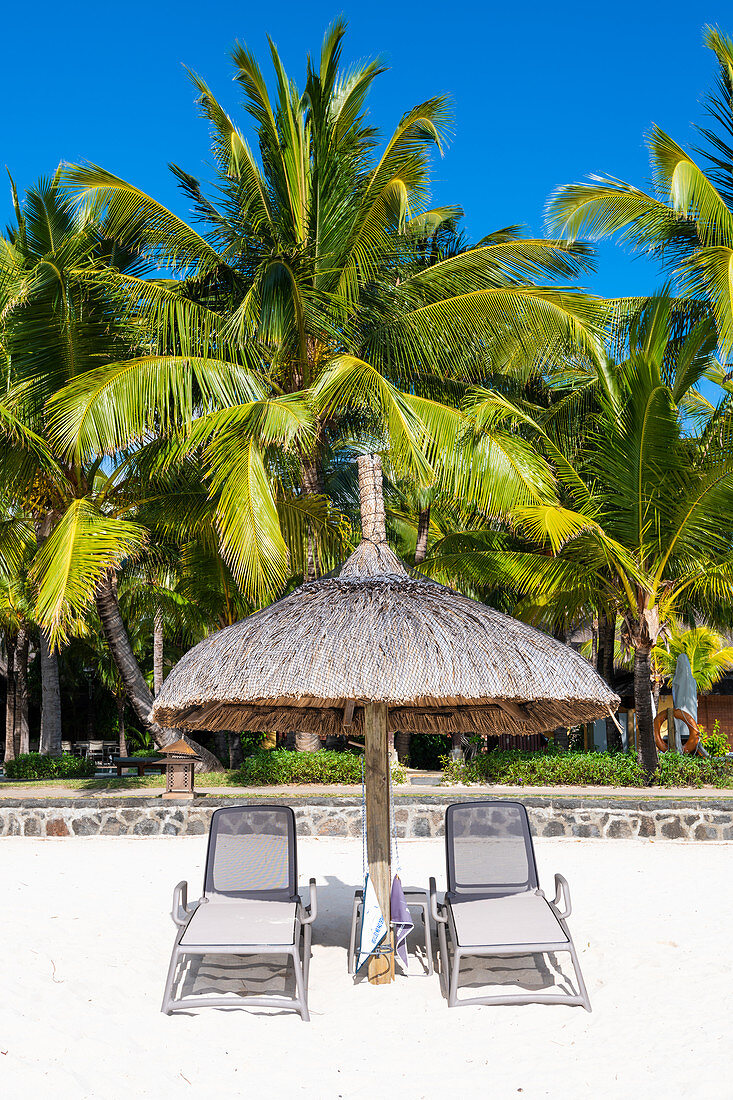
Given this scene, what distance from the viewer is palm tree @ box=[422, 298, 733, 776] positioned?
10.6 meters

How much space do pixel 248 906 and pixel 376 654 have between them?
1822 millimetres

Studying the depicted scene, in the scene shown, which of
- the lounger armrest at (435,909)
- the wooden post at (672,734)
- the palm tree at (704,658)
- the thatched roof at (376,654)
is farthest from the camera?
the palm tree at (704,658)

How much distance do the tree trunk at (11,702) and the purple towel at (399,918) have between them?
19755 millimetres

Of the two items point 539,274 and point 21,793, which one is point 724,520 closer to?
point 539,274

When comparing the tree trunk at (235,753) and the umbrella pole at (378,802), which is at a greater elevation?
the umbrella pole at (378,802)

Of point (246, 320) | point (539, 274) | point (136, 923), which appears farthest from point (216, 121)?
point (136, 923)

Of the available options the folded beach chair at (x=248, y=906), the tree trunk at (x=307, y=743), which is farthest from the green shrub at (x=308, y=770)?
the folded beach chair at (x=248, y=906)

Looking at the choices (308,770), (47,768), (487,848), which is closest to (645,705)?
(308,770)

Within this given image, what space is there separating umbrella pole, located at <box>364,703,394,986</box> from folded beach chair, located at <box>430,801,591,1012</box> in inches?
14.8

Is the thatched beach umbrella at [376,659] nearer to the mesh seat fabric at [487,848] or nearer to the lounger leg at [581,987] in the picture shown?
the mesh seat fabric at [487,848]

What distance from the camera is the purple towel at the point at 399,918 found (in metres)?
5.00

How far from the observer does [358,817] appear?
10.3 metres

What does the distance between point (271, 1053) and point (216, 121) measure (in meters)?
12.3

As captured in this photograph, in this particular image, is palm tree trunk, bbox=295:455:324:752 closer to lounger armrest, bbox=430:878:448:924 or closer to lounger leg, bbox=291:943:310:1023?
lounger armrest, bbox=430:878:448:924
